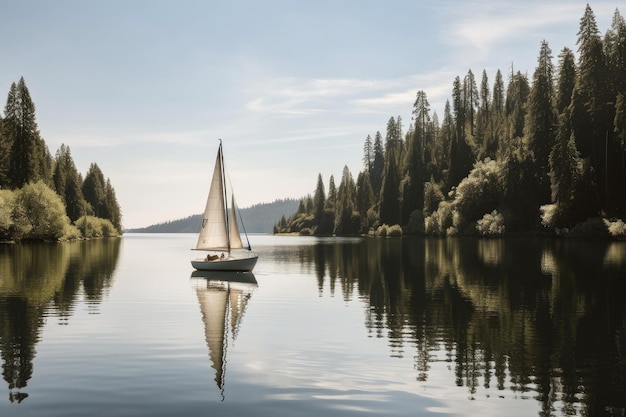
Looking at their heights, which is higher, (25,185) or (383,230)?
(25,185)

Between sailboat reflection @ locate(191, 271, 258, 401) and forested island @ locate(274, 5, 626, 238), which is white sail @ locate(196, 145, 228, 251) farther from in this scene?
forested island @ locate(274, 5, 626, 238)

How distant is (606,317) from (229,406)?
19520 mm

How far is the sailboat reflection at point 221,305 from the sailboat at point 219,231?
0.83 m

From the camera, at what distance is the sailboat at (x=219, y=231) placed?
53750 millimetres

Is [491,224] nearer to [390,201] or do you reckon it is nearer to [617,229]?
[617,229]

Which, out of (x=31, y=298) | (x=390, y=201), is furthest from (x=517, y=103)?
(x=31, y=298)

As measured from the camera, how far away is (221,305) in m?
33.6

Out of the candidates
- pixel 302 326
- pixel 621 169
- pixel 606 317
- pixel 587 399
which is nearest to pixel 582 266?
pixel 606 317

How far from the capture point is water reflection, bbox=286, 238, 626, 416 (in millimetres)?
16219

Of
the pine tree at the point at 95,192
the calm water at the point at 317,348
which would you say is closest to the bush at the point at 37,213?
the pine tree at the point at 95,192

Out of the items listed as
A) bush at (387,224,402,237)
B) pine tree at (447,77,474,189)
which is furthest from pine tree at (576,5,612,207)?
bush at (387,224,402,237)

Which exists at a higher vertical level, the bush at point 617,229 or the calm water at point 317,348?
the bush at point 617,229

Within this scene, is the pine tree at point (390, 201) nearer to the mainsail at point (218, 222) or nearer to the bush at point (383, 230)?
the bush at point (383, 230)

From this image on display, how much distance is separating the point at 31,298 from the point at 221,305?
10.5 meters
